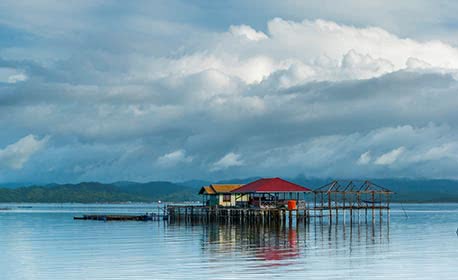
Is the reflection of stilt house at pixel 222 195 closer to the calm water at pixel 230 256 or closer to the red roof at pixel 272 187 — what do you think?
the red roof at pixel 272 187

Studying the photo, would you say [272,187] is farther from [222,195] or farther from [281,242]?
[281,242]

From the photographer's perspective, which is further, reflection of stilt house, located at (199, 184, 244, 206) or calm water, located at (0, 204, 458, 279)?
reflection of stilt house, located at (199, 184, 244, 206)

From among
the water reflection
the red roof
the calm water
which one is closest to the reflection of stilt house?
the red roof

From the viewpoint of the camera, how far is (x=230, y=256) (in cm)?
5197

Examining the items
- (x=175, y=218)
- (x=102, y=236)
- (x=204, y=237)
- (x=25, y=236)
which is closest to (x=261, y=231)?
(x=204, y=237)

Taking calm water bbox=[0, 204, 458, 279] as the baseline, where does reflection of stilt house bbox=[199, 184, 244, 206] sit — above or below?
above

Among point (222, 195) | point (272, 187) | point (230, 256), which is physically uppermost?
point (272, 187)

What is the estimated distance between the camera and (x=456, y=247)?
61.2 meters

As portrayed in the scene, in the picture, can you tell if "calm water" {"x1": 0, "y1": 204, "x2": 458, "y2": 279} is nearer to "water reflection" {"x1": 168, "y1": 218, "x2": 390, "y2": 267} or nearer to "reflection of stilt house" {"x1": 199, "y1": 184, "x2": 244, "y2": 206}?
"water reflection" {"x1": 168, "y1": 218, "x2": 390, "y2": 267}

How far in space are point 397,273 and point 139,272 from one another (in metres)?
15.1

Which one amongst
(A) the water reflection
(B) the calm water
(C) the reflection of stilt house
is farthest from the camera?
(C) the reflection of stilt house

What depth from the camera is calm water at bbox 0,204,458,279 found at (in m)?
43.0

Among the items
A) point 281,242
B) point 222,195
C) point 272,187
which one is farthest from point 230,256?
point 222,195

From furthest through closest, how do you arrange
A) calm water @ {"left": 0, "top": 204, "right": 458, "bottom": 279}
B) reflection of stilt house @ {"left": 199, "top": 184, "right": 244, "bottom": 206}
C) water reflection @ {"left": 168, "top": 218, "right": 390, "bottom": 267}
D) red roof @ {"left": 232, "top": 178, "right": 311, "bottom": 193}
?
1. reflection of stilt house @ {"left": 199, "top": 184, "right": 244, "bottom": 206}
2. red roof @ {"left": 232, "top": 178, "right": 311, "bottom": 193}
3. water reflection @ {"left": 168, "top": 218, "right": 390, "bottom": 267}
4. calm water @ {"left": 0, "top": 204, "right": 458, "bottom": 279}
